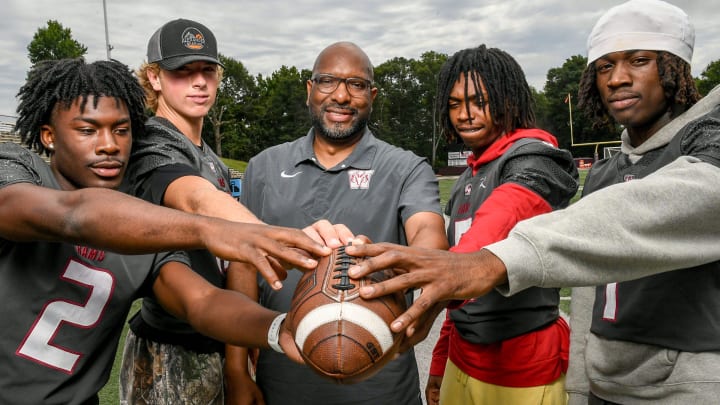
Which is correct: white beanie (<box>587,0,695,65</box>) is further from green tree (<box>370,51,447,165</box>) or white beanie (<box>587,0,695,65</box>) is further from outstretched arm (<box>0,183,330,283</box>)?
green tree (<box>370,51,447,165</box>)

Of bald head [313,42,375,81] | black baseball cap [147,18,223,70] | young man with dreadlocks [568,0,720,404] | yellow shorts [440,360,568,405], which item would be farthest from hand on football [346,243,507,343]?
black baseball cap [147,18,223,70]

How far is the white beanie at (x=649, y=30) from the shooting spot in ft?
7.59

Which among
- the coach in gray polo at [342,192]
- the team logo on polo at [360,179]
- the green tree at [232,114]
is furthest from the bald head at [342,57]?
the green tree at [232,114]

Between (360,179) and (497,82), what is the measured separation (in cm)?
81

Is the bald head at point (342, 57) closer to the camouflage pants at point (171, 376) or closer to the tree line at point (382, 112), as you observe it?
the camouflage pants at point (171, 376)

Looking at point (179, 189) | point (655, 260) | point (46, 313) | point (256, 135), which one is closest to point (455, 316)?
point (655, 260)

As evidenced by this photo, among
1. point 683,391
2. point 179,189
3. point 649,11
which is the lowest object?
point 683,391

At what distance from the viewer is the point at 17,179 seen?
1871mm

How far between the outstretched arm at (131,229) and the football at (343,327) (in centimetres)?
11

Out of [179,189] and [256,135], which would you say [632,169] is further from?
[256,135]

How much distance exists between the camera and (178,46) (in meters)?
3.15

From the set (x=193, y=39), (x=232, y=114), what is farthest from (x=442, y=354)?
(x=232, y=114)

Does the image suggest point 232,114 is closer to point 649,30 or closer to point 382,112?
point 382,112

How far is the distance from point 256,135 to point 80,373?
53.1 metres
